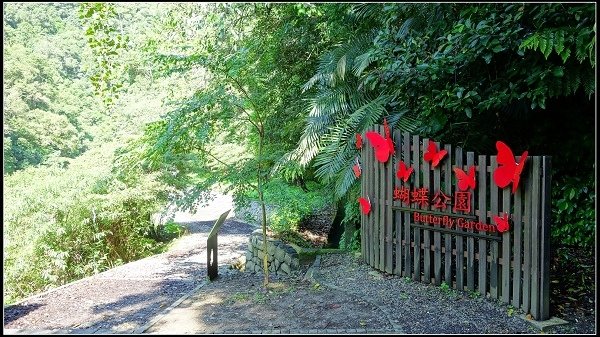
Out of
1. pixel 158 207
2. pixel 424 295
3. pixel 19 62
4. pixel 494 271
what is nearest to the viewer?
pixel 494 271

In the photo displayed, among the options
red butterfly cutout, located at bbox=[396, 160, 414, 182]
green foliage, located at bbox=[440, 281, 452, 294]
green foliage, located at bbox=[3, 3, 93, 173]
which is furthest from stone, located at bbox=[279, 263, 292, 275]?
green foliage, located at bbox=[3, 3, 93, 173]

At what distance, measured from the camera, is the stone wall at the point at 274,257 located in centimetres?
684

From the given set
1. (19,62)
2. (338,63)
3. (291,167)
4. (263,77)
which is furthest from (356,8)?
(19,62)

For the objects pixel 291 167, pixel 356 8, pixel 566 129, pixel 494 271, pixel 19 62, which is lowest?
pixel 494 271

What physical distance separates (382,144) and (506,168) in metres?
1.66

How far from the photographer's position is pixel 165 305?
5859 millimetres

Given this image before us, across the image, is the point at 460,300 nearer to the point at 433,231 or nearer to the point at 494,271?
the point at 494,271

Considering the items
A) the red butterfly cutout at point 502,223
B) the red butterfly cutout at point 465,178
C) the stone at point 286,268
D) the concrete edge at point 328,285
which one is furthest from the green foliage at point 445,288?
the stone at point 286,268

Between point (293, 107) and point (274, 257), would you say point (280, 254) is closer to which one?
point (274, 257)

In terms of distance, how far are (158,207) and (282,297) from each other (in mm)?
6394

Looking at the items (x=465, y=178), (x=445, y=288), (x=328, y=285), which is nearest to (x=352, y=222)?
(x=328, y=285)

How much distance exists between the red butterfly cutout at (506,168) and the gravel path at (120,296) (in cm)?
366

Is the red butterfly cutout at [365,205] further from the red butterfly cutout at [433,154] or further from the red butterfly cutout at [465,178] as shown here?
the red butterfly cutout at [465,178]

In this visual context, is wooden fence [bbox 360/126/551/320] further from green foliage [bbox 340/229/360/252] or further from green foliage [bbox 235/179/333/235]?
green foliage [bbox 235/179/333/235]
